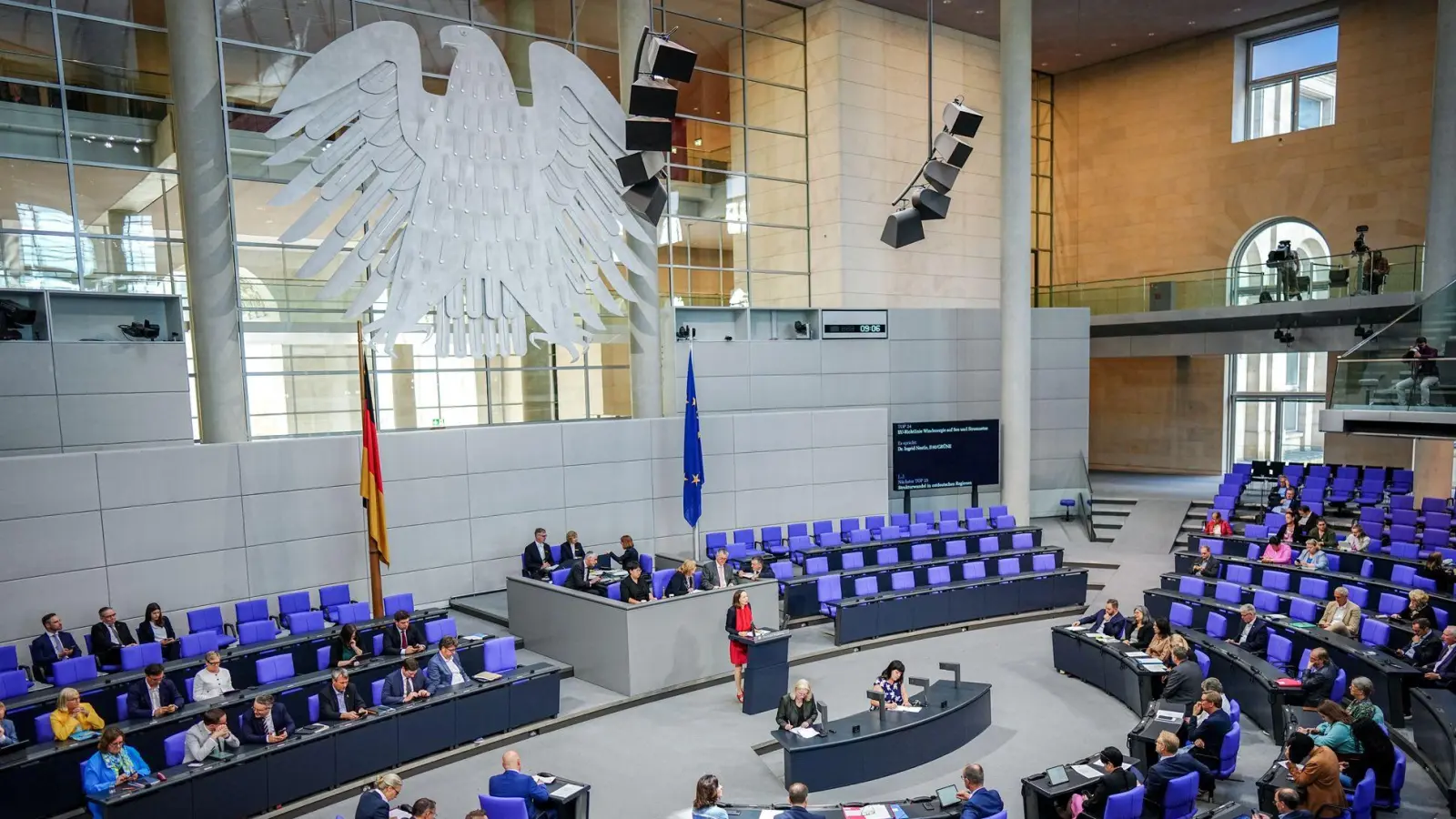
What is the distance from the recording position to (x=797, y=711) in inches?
330

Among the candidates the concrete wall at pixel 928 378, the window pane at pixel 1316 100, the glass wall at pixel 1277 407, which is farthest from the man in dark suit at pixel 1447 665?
the window pane at pixel 1316 100

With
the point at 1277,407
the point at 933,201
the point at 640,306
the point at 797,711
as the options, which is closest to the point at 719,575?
the point at 797,711

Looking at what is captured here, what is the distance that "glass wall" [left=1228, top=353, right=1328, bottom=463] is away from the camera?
2386 centimetres

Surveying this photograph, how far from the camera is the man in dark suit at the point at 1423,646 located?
30.5 feet

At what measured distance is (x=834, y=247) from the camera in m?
19.6

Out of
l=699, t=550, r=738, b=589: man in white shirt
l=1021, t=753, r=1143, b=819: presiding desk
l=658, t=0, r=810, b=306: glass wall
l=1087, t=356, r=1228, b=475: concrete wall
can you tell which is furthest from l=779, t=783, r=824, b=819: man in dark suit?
l=1087, t=356, r=1228, b=475: concrete wall

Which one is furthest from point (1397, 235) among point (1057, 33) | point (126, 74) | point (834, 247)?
point (126, 74)

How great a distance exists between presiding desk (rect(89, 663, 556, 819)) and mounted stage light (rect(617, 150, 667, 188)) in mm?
7623

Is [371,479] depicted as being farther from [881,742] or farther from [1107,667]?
[1107,667]

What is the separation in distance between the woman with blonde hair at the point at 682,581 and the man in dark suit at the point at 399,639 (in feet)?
9.63

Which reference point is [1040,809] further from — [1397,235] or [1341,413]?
[1397,235]

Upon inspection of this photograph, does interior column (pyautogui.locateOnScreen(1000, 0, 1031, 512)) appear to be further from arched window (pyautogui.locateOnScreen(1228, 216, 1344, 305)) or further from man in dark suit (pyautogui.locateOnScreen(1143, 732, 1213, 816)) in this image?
man in dark suit (pyautogui.locateOnScreen(1143, 732, 1213, 816))

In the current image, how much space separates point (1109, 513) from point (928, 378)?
5252 mm

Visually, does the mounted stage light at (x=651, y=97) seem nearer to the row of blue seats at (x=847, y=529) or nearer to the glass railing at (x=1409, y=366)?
the row of blue seats at (x=847, y=529)
